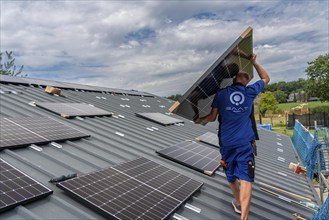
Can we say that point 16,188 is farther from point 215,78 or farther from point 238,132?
point 215,78

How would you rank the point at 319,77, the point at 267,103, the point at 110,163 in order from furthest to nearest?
the point at 267,103, the point at 319,77, the point at 110,163

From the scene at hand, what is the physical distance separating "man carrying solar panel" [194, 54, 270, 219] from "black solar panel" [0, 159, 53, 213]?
9.69 ft

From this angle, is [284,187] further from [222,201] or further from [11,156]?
[11,156]

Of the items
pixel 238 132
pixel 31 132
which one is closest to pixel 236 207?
pixel 238 132

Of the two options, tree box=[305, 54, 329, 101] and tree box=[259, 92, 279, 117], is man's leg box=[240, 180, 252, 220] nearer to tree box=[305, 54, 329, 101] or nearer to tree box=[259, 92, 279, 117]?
tree box=[305, 54, 329, 101]

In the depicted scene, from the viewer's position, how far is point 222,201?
5844 millimetres

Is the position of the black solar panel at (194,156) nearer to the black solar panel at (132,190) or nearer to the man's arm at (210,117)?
the black solar panel at (132,190)

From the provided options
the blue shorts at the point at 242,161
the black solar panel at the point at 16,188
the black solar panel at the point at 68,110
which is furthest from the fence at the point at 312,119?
the black solar panel at the point at 16,188

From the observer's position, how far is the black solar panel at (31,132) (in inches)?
224

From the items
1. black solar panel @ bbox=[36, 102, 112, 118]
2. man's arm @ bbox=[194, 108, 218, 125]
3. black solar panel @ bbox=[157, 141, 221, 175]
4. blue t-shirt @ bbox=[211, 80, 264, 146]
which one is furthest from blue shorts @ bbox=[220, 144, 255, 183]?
black solar panel @ bbox=[36, 102, 112, 118]

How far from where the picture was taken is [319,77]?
51844 mm

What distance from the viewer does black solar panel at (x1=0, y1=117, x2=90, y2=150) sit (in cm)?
569

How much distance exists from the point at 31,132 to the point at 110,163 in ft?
6.15

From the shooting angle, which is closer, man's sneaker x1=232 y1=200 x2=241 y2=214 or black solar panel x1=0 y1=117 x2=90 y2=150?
man's sneaker x1=232 y1=200 x2=241 y2=214
